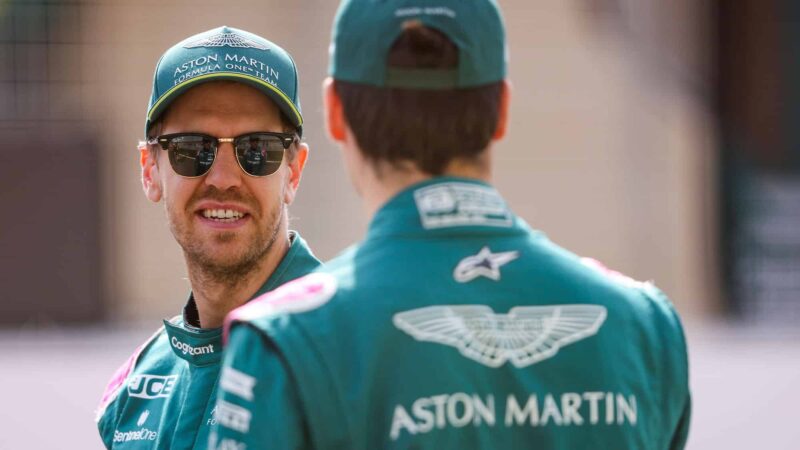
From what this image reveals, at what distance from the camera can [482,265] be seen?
194 centimetres

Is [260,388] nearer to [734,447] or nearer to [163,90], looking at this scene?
[163,90]

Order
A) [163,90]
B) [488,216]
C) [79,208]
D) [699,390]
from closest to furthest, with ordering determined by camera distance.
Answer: [488,216], [163,90], [699,390], [79,208]

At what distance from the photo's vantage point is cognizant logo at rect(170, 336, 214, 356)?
10.1 ft

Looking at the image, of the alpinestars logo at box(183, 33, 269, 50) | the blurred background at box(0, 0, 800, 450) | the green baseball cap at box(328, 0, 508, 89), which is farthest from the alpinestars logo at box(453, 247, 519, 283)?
the blurred background at box(0, 0, 800, 450)

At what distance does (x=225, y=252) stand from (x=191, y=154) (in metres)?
0.24

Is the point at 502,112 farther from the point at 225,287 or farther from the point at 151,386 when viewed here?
the point at 151,386

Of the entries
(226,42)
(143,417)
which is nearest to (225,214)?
(226,42)

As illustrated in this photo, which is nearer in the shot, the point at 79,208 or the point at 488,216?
the point at 488,216

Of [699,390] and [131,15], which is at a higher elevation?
[131,15]

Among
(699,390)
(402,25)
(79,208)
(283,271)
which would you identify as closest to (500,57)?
(402,25)

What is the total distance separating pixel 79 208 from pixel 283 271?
10.0m

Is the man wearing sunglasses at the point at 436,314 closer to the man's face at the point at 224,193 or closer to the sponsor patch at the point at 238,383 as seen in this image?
the sponsor patch at the point at 238,383

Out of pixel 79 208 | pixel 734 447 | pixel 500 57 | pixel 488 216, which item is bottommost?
pixel 734 447

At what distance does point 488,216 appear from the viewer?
1977 mm
